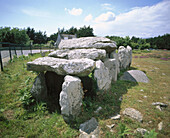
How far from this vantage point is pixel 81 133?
2.87 meters

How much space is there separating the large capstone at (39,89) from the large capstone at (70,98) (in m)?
1.53

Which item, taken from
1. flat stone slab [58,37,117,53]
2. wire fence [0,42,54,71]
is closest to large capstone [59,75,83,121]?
flat stone slab [58,37,117,53]

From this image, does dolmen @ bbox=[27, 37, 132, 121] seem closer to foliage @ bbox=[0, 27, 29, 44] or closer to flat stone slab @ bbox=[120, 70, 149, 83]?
flat stone slab @ bbox=[120, 70, 149, 83]

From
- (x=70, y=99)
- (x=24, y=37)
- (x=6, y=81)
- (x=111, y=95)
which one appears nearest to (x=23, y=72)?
(x=6, y=81)

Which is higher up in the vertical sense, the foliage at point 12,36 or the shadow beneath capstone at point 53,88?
the foliage at point 12,36

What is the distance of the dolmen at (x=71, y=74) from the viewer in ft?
10.6

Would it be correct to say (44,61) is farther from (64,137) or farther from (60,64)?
(64,137)

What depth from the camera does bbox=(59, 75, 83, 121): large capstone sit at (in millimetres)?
3121

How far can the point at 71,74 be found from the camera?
3719 millimetres

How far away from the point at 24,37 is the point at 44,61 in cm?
3578

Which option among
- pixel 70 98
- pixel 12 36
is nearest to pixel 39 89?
pixel 70 98

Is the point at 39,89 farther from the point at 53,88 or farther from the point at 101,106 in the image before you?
the point at 101,106

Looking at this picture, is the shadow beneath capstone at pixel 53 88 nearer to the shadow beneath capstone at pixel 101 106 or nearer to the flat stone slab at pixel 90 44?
the shadow beneath capstone at pixel 101 106

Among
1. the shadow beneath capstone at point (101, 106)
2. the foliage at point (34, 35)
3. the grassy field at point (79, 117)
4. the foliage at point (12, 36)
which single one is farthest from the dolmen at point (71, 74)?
the foliage at point (34, 35)
